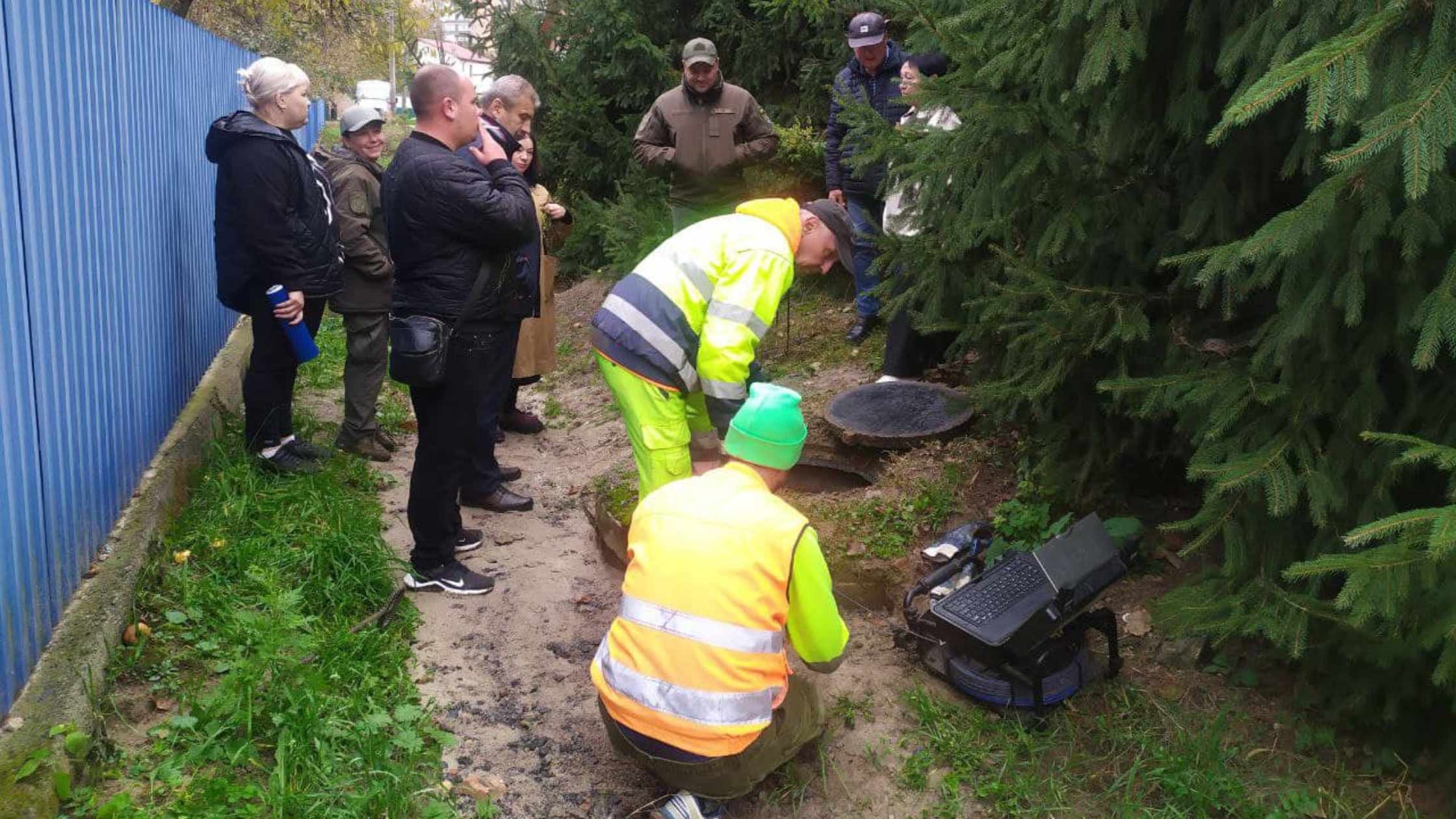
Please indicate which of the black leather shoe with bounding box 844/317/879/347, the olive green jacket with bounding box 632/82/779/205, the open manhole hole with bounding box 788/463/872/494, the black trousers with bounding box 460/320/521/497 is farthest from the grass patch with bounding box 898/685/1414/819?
the olive green jacket with bounding box 632/82/779/205

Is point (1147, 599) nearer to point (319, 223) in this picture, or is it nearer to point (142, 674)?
point (142, 674)

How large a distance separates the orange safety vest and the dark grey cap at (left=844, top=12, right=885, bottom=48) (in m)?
4.51

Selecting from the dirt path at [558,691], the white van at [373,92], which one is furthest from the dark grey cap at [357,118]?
the white van at [373,92]

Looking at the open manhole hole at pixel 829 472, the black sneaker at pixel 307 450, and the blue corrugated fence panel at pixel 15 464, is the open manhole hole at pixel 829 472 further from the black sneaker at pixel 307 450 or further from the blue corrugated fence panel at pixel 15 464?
the blue corrugated fence panel at pixel 15 464

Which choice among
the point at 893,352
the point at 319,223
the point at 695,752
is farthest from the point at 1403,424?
the point at 319,223

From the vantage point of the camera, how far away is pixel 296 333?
5.65 metres

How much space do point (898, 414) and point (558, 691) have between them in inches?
97.8

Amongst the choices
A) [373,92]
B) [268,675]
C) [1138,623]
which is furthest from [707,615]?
[373,92]

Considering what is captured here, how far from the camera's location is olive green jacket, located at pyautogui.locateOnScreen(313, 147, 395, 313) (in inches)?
247

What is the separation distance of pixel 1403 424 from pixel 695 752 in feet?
7.65

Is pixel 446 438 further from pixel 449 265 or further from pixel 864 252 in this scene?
pixel 864 252

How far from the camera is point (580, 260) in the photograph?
37.1 ft

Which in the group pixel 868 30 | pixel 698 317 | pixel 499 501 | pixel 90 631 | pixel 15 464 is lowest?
pixel 499 501

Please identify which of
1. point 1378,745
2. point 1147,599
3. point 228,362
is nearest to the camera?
point 1378,745
